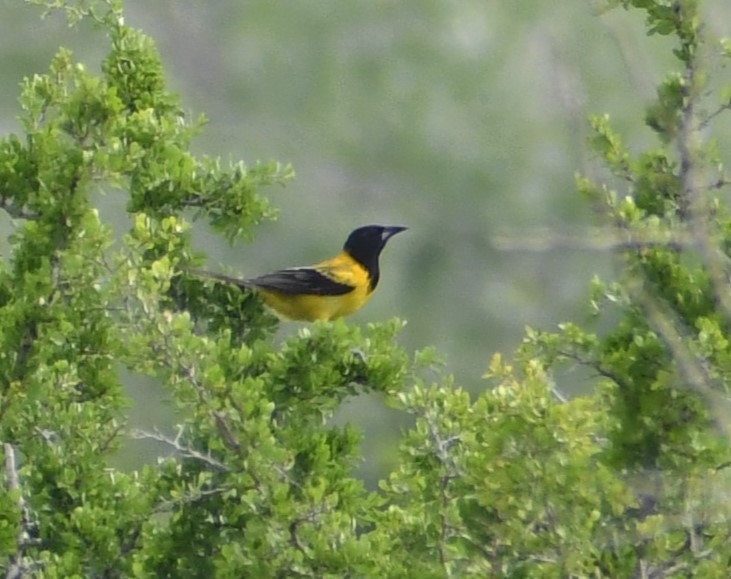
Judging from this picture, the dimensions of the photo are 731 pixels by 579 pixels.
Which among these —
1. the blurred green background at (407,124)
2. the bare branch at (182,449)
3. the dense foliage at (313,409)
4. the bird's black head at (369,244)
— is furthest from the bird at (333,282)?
the blurred green background at (407,124)

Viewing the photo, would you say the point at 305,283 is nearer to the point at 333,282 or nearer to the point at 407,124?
the point at 333,282

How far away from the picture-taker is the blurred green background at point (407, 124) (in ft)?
91.2

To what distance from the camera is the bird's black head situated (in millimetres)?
8141

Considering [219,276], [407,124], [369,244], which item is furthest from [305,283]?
[407,124]

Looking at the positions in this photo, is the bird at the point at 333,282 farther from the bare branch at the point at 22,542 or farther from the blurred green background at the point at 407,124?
the blurred green background at the point at 407,124

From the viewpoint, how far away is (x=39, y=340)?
4367 mm

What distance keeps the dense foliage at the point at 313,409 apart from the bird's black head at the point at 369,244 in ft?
10.7

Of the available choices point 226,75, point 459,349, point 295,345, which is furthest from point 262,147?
point 295,345

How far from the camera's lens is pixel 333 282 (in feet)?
25.3

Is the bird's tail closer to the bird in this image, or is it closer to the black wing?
the bird

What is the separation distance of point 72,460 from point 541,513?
132 cm

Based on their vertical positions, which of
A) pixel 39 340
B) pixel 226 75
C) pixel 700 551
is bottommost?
pixel 700 551

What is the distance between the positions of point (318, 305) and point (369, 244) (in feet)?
2.59

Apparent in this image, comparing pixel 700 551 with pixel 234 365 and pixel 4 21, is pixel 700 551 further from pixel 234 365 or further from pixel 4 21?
pixel 4 21
